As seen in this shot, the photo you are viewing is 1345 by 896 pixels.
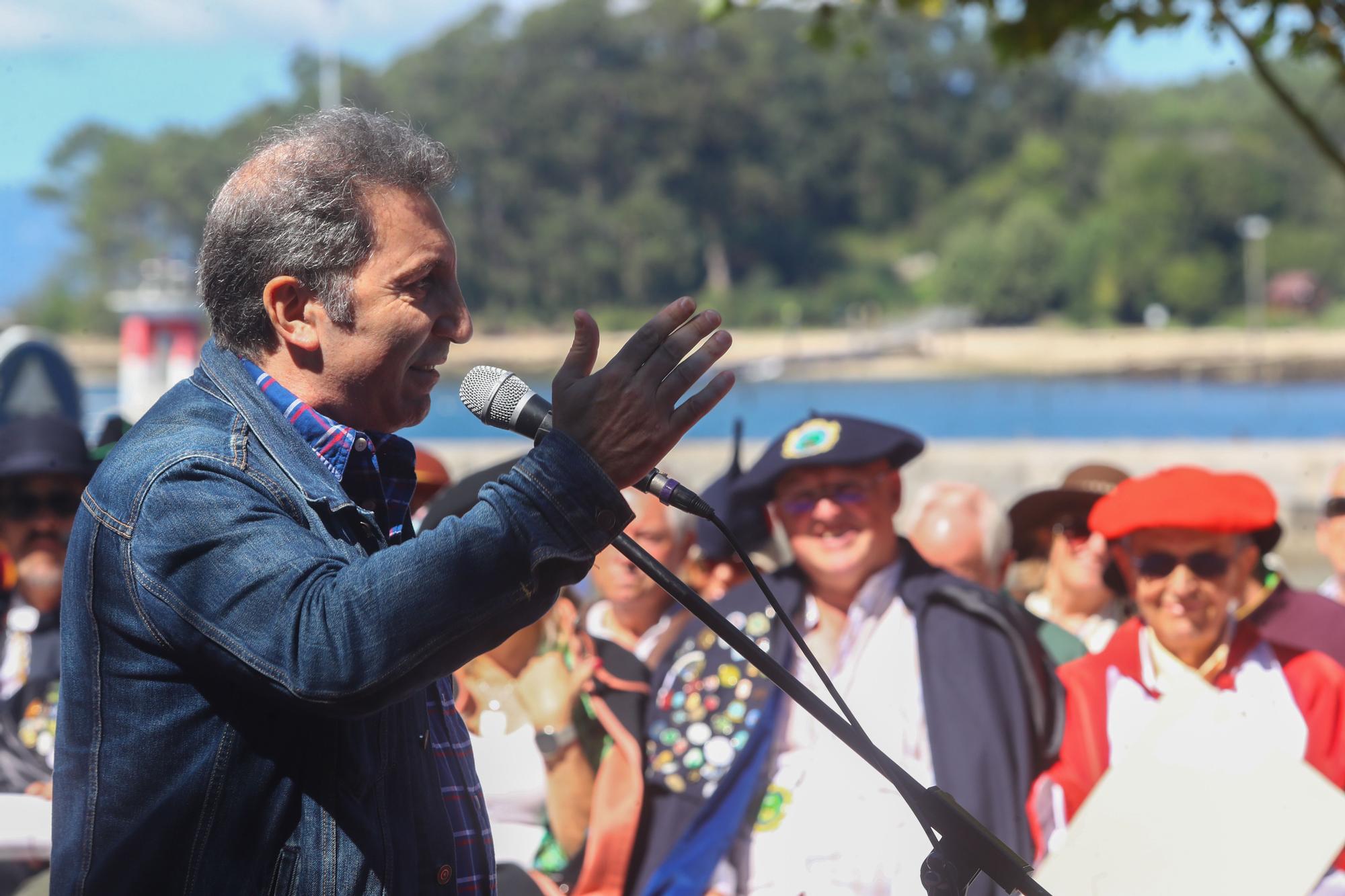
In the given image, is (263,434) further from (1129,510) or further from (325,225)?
(1129,510)

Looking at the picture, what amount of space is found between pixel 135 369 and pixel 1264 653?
3003 centimetres

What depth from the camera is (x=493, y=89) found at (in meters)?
81.9

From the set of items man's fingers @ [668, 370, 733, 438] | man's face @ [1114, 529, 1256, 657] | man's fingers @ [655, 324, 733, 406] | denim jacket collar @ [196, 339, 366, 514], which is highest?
man's fingers @ [655, 324, 733, 406]

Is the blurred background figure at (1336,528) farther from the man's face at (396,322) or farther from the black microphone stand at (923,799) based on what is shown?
the man's face at (396,322)

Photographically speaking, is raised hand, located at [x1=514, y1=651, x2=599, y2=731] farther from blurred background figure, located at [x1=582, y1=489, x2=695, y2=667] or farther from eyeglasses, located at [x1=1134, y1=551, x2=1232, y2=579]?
eyeglasses, located at [x1=1134, y1=551, x2=1232, y2=579]

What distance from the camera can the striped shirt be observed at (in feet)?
5.98

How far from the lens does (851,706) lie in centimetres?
374

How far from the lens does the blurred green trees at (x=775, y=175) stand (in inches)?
2457

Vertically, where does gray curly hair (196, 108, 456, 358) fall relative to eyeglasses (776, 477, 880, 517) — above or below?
above

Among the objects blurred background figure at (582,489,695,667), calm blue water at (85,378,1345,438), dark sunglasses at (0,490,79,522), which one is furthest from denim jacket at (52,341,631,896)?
calm blue water at (85,378,1345,438)

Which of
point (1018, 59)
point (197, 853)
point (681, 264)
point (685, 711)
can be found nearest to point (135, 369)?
point (1018, 59)

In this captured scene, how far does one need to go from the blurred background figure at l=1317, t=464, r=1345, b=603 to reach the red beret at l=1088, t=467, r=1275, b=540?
110cm

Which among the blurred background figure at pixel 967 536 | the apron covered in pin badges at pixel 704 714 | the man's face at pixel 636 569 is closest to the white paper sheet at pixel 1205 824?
the apron covered in pin badges at pixel 704 714

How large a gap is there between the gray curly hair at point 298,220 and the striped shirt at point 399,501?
0.08 m
